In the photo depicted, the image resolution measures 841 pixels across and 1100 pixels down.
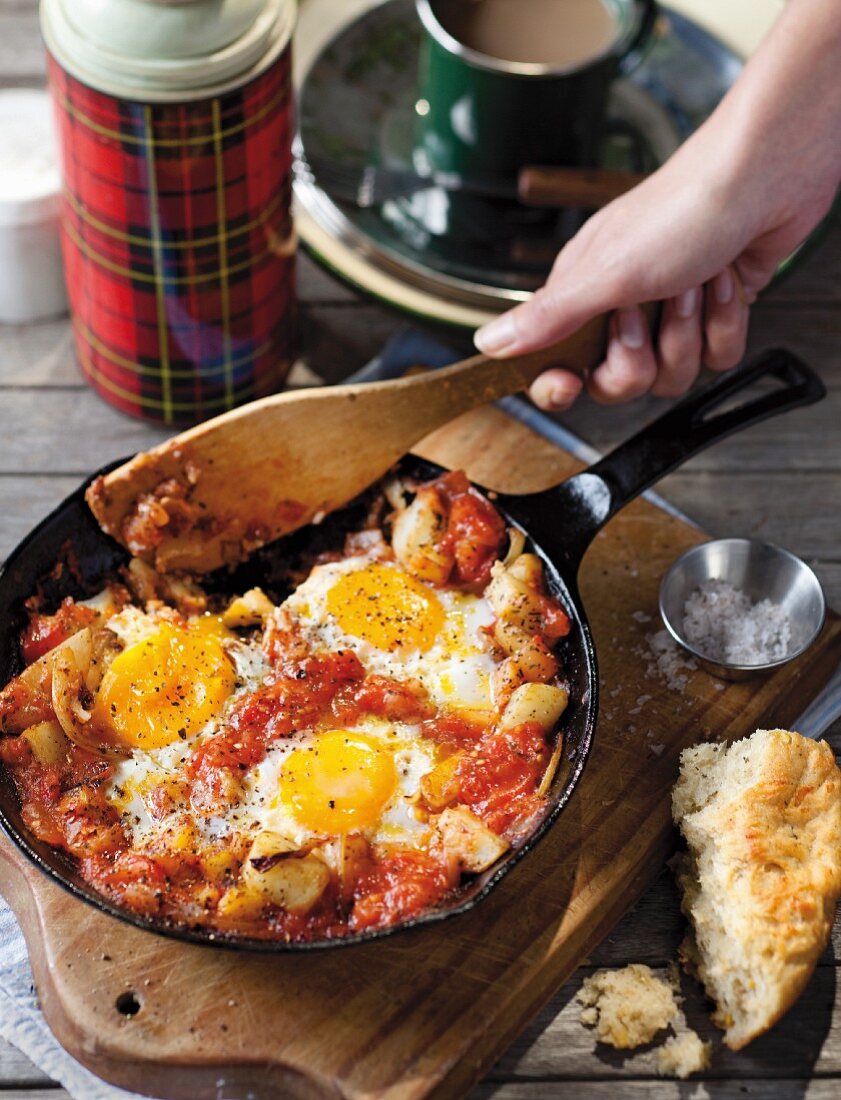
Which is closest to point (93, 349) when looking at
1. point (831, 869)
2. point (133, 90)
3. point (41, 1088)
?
point (133, 90)

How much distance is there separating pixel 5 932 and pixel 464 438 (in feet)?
6.12

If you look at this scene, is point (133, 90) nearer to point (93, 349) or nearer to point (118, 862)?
point (93, 349)

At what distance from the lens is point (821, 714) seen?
3484 mm

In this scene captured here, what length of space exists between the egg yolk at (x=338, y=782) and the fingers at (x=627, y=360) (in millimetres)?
1285

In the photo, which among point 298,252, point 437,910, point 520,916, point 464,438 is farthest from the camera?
point 298,252

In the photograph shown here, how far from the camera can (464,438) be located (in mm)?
4070

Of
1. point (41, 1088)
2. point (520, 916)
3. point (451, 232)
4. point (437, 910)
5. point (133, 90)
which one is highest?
point (133, 90)

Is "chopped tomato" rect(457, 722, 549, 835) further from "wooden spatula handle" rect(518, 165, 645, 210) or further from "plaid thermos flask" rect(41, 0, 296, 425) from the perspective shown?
"wooden spatula handle" rect(518, 165, 645, 210)

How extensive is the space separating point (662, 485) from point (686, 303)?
589 millimetres

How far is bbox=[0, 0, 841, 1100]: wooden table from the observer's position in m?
2.94

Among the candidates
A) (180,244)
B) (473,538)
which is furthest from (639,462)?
(180,244)

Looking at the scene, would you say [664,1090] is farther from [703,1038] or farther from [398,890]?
[398,890]

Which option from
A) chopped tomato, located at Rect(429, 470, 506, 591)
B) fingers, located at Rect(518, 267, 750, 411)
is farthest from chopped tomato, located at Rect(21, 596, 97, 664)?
fingers, located at Rect(518, 267, 750, 411)

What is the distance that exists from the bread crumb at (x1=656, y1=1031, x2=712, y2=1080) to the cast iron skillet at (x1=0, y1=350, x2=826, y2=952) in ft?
1.81
